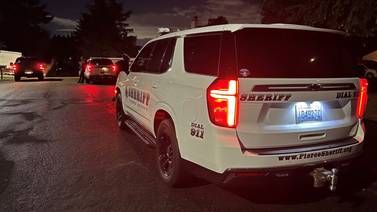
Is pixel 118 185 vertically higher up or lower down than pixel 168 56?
lower down

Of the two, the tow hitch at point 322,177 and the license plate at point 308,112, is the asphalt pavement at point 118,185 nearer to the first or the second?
the tow hitch at point 322,177

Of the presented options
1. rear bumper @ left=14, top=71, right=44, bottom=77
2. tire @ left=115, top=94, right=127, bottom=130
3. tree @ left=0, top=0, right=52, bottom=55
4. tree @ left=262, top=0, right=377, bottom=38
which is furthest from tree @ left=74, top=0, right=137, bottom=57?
tire @ left=115, top=94, right=127, bottom=130

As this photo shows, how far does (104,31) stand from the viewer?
70.3m

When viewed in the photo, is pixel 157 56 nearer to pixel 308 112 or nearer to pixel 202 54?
pixel 202 54

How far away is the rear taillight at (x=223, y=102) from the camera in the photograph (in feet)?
12.1

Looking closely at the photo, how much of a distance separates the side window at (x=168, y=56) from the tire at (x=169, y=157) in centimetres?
73

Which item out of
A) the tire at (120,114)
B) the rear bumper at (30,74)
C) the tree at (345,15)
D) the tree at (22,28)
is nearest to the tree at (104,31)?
the tree at (22,28)

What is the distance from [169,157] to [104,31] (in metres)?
68.3

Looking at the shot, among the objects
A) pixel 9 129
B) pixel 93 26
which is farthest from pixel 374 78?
pixel 93 26

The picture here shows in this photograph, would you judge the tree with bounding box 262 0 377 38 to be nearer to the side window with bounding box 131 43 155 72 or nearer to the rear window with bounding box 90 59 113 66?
the side window with bounding box 131 43 155 72

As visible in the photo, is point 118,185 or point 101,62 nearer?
point 118,185

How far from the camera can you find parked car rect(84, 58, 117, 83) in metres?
23.4

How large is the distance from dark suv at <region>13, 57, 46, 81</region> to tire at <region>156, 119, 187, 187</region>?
2312cm

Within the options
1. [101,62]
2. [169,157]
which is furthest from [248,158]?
[101,62]
